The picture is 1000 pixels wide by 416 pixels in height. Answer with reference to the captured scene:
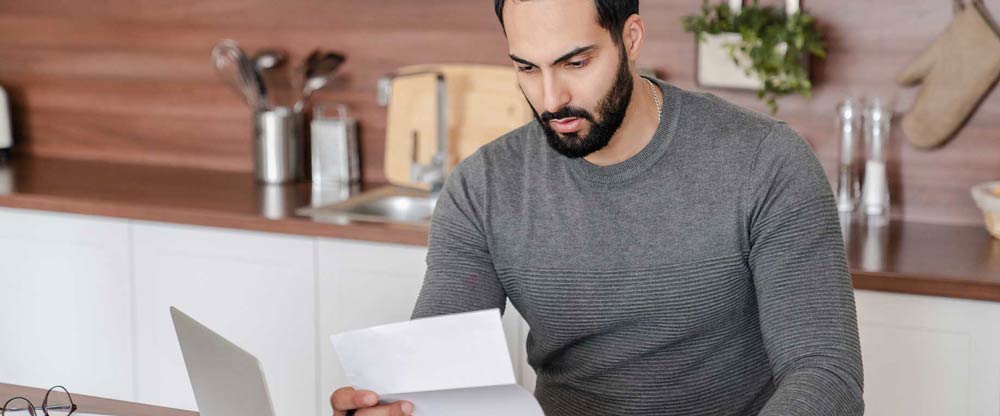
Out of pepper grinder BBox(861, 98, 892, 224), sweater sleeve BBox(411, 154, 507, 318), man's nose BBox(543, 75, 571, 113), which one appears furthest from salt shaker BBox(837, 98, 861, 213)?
man's nose BBox(543, 75, 571, 113)

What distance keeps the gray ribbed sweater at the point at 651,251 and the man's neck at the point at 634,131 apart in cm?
1

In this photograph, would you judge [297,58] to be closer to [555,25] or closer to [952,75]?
[952,75]

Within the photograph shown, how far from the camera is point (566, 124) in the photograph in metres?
1.51

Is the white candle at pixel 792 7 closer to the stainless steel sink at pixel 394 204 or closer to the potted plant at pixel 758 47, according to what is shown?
the potted plant at pixel 758 47

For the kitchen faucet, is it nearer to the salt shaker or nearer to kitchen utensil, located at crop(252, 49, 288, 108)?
kitchen utensil, located at crop(252, 49, 288, 108)

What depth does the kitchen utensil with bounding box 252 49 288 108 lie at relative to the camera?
3125 mm

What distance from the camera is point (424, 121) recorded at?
116 inches

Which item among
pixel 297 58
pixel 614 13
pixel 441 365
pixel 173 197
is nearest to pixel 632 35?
pixel 614 13

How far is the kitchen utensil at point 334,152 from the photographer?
306 centimetres

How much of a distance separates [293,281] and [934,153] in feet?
4.64

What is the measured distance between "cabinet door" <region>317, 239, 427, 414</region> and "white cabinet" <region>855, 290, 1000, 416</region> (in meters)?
0.92

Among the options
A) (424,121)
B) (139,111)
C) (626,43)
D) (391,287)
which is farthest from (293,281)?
(626,43)

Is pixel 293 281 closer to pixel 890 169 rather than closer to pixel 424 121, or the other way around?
pixel 424 121

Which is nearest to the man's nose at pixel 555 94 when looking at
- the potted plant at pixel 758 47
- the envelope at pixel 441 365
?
the envelope at pixel 441 365
